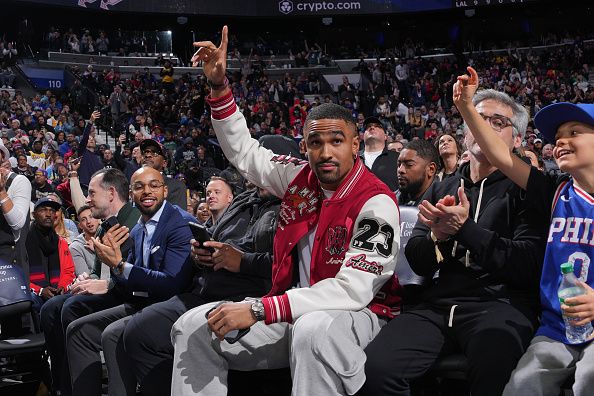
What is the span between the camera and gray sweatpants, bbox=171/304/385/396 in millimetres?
2865

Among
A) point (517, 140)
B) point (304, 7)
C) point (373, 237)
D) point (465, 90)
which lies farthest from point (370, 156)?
point (304, 7)

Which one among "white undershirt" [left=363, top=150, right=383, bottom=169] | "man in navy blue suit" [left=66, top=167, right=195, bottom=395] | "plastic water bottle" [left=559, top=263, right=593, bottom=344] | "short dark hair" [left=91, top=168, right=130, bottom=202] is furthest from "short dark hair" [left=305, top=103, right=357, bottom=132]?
"white undershirt" [left=363, top=150, right=383, bottom=169]

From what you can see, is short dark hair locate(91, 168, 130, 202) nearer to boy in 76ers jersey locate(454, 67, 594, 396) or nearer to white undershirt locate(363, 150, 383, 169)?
white undershirt locate(363, 150, 383, 169)

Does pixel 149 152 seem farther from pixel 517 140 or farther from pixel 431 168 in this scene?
pixel 517 140

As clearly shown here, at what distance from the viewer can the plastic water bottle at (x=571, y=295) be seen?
2.76 meters

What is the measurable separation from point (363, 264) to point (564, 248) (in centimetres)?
80

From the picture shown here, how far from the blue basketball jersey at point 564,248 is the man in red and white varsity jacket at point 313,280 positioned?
63 centimetres

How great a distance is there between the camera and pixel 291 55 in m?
28.4

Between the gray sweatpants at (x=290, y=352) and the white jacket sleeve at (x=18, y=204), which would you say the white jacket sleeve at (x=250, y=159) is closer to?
the gray sweatpants at (x=290, y=352)

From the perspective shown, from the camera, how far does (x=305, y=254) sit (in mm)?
3404

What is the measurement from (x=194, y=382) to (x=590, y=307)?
159 centimetres

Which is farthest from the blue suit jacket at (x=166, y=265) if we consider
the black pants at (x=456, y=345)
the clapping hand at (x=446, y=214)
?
the clapping hand at (x=446, y=214)

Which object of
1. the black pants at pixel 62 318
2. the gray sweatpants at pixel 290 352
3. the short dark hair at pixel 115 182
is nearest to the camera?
the gray sweatpants at pixel 290 352

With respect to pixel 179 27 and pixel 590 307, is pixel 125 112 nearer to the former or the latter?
pixel 179 27
